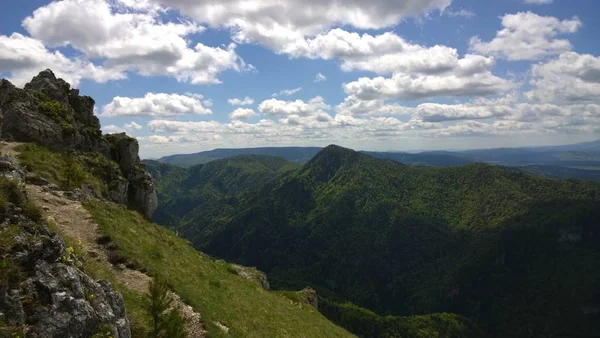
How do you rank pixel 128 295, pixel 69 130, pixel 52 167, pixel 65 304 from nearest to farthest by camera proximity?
pixel 65 304 < pixel 128 295 < pixel 52 167 < pixel 69 130

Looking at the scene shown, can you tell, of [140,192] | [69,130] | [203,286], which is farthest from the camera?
[140,192]

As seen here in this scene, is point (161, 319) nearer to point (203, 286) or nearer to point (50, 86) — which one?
point (203, 286)

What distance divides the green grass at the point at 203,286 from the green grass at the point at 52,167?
4.86 metres

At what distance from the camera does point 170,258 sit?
3275cm

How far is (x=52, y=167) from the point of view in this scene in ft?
131

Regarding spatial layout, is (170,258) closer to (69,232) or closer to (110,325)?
(69,232)

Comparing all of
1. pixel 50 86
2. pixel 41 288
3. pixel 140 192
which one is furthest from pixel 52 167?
pixel 41 288

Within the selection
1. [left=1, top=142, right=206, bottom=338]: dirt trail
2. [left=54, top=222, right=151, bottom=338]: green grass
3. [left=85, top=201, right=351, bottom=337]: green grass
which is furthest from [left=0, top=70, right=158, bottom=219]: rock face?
[left=54, top=222, right=151, bottom=338]: green grass

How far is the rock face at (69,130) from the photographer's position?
46.6m

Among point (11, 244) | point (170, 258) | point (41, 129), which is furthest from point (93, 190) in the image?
point (11, 244)

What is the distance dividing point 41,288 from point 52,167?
106 ft

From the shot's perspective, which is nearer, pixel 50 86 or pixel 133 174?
pixel 133 174

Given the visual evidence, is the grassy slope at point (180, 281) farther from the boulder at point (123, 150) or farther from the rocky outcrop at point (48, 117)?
the boulder at point (123, 150)

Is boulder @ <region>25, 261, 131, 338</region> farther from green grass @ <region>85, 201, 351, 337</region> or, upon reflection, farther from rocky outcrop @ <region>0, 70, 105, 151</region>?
rocky outcrop @ <region>0, 70, 105, 151</region>
